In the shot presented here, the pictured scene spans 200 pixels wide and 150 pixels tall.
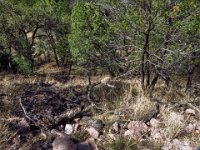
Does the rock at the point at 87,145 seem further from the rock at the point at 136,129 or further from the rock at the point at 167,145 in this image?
the rock at the point at 167,145

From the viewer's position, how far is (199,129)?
188 inches

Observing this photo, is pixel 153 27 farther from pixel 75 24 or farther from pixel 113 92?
pixel 75 24

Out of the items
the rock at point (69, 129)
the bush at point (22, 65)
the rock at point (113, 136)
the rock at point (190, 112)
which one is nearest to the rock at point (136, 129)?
the rock at point (113, 136)

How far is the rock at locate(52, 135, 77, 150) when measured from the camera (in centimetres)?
417

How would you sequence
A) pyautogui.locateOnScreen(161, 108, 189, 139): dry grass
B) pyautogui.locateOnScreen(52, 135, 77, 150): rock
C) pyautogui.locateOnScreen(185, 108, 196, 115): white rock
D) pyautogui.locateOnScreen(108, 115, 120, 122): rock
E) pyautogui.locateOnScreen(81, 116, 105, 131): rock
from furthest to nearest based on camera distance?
pyautogui.locateOnScreen(185, 108, 196, 115): white rock, pyautogui.locateOnScreen(108, 115, 120, 122): rock, pyautogui.locateOnScreen(81, 116, 105, 131): rock, pyautogui.locateOnScreen(161, 108, 189, 139): dry grass, pyautogui.locateOnScreen(52, 135, 77, 150): rock

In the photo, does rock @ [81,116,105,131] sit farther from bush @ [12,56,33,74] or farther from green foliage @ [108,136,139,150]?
bush @ [12,56,33,74]

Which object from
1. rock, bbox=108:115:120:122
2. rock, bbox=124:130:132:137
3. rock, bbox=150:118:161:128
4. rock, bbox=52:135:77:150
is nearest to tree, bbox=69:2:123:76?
rock, bbox=108:115:120:122

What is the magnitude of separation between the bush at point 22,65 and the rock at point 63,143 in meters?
13.2

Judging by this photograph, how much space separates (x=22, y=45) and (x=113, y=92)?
12.8 meters

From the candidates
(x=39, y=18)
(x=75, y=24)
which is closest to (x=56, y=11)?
(x=39, y=18)

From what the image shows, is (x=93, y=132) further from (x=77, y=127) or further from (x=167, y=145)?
(x=167, y=145)

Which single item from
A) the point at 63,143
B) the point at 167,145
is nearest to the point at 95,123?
the point at 63,143

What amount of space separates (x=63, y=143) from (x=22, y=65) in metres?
13.7

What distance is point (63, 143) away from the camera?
420 centimetres
